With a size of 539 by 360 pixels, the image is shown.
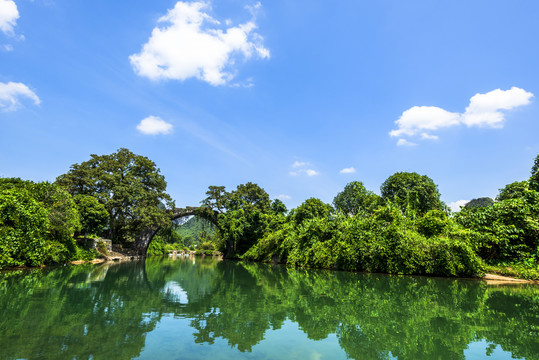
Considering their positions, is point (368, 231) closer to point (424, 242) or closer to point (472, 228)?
point (424, 242)

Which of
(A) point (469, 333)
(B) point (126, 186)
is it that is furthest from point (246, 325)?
(B) point (126, 186)

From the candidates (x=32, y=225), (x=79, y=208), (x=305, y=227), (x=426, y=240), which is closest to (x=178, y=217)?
(x=79, y=208)

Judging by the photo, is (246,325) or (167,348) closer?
(167,348)

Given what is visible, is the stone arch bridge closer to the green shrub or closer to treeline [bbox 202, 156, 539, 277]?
the green shrub

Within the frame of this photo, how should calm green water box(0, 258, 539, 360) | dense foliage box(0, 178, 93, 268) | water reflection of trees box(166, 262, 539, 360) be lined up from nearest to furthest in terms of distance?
1. calm green water box(0, 258, 539, 360)
2. water reflection of trees box(166, 262, 539, 360)
3. dense foliage box(0, 178, 93, 268)

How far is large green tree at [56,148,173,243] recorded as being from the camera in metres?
29.3

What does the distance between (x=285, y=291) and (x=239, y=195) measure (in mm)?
27726

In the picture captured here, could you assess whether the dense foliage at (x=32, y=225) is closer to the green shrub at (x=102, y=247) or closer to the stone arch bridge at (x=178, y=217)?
the green shrub at (x=102, y=247)

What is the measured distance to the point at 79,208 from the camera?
24594 mm

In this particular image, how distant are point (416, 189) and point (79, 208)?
35.7 meters

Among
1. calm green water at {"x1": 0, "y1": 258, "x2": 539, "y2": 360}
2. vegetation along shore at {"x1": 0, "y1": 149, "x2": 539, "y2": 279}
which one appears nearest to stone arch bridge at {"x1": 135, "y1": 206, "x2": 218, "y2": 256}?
vegetation along shore at {"x1": 0, "y1": 149, "x2": 539, "y2": 279}

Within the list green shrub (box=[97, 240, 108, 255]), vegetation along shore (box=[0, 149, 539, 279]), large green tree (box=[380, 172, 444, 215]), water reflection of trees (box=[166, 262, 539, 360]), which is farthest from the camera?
large green tree (box=[380, 172, 444, 215])

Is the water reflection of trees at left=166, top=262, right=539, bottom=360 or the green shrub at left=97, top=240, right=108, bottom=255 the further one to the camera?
the green shrub at left=97, top=240, right=108, bottom=255

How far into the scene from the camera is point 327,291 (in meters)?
9.94
